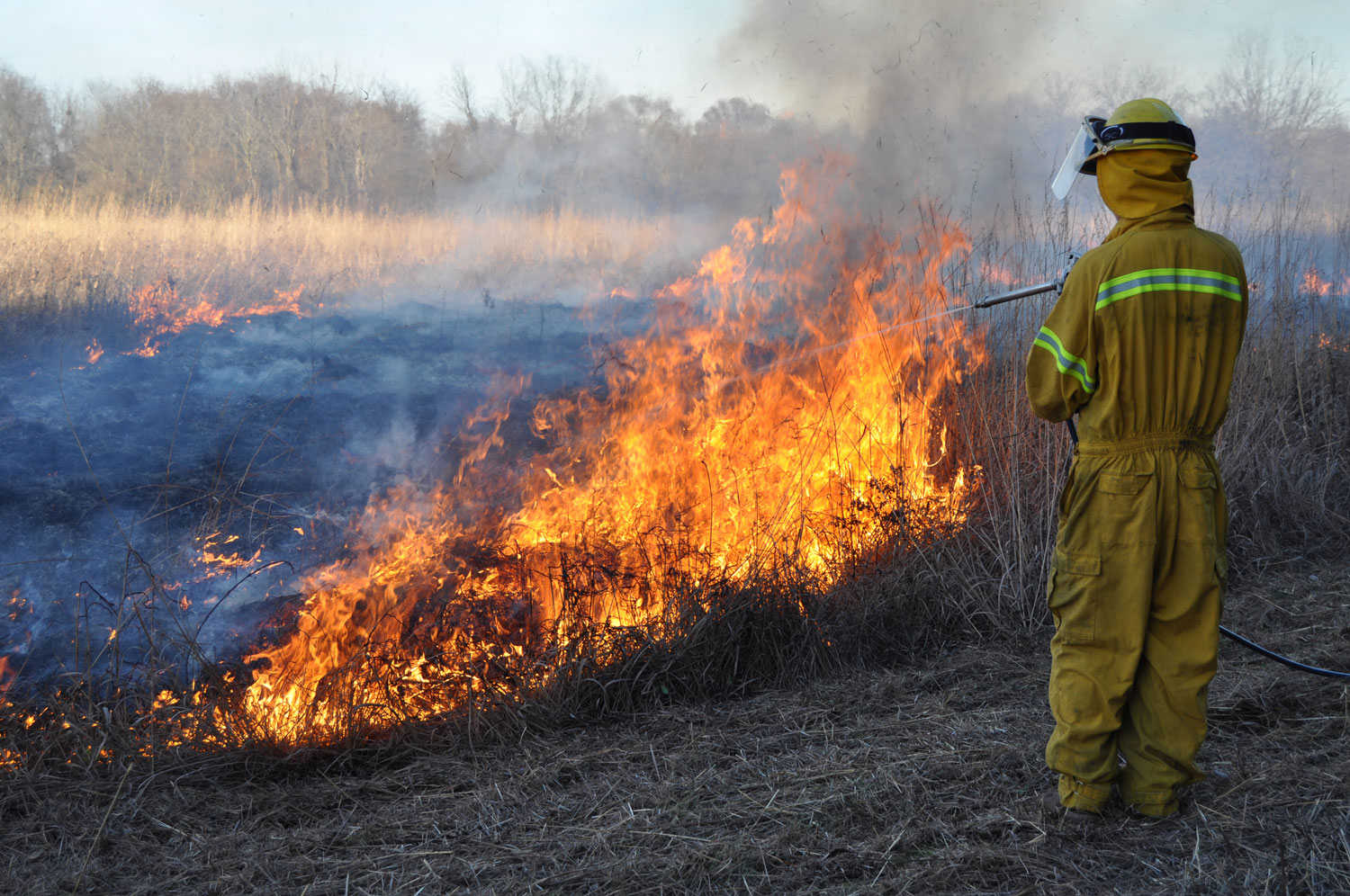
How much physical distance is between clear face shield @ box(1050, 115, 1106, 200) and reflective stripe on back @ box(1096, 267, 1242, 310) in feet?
1.22

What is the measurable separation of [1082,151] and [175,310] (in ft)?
26.6

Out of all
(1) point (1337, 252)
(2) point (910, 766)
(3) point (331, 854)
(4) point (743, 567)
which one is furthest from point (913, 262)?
(1) point (1337, 252)

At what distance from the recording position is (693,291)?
723cm

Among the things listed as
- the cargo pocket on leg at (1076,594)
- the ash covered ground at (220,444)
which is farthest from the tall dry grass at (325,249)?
the cargo pocket on leg at (1076,594)

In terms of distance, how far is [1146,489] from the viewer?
8.38 ft

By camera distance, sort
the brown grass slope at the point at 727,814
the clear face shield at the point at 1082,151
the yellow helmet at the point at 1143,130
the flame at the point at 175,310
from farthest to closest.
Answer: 1. the flame at the point at 175,310
2. the clear face shield at the point at 1082,151
3. the yellow helmet at the point at 1143,130
4. the brown grass slope at the point at 727,814

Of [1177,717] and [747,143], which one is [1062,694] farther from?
[747,143]

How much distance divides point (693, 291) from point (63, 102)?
10.8 metres

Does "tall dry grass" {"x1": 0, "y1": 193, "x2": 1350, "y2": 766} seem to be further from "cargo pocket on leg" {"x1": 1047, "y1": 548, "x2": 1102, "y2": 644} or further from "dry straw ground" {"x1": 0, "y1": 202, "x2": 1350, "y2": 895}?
"cargo pocket on leg" {"x1": 1047, "y1": 548, "x2": 1102, "y2": 644}

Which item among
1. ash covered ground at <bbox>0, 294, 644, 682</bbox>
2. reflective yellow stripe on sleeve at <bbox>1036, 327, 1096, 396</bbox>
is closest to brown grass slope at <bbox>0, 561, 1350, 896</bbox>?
ash covered ground at <bbox>0, 294, 644, 682</bbox>

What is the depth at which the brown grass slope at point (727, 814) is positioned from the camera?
2.50 m

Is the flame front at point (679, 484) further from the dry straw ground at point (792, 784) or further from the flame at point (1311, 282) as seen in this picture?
the flame at point (1311, 282)

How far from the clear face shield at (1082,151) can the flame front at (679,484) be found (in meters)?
2.28

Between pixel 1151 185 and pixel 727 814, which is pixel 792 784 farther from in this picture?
pixel 1151 185
